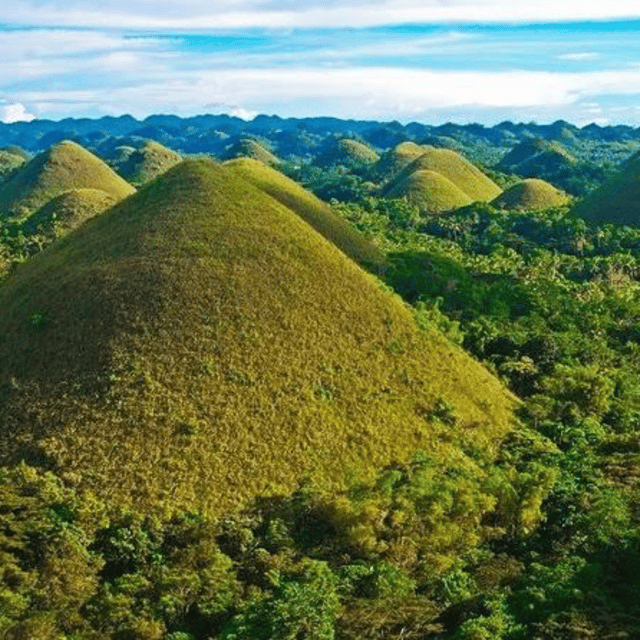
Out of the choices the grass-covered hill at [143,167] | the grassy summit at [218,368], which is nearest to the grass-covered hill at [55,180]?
the grass-covered hill at [143,167]

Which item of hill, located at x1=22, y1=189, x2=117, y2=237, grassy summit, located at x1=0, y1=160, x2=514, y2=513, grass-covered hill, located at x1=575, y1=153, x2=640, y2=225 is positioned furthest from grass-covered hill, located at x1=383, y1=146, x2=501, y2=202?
grassy summit, located at x1=0, y1=160, x2=514, y2=513

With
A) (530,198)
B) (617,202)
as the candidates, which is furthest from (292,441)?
(530,198)

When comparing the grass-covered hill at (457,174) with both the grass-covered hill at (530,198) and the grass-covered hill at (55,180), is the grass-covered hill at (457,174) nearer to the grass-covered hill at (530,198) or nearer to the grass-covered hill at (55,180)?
the grass-covered hill at (530,198)

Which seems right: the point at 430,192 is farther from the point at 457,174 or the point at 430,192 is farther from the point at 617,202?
the point at 617,202

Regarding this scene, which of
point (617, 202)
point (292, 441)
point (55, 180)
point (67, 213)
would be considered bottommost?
point (292, 441)

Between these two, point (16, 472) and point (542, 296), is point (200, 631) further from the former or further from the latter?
point (542, 296)

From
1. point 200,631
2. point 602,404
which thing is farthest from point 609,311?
point 200,631

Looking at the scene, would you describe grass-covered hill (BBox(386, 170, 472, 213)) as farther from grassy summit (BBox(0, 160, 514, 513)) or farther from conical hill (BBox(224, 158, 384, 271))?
grassy summit (BBox(0, 160, 514, 513))
